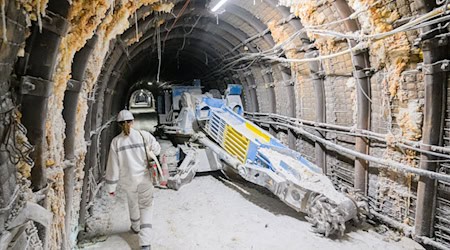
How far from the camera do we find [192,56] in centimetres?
1323

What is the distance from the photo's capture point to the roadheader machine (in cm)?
438

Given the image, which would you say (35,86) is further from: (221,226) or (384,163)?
(384,163)

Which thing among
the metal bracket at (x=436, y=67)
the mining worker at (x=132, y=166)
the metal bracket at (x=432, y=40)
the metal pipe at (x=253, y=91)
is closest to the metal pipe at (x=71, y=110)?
the mining worker at (x=132, y=166)

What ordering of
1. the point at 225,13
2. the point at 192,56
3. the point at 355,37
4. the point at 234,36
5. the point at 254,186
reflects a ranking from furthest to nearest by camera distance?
the point at 192,56, the point at 234,36, the point at 225,13, the point at 254,186, the point at 355,37

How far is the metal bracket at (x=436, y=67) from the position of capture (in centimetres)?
349

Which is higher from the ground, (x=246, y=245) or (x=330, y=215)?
(x=330, y=215)

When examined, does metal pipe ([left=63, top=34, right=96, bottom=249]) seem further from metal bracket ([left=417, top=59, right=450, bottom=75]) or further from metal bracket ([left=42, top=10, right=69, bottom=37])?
metal bracket ([left=417, top=59, right=450, bottom=75])

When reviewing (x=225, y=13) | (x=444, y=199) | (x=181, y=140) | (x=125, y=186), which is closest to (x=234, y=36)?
(x=225, y=13)

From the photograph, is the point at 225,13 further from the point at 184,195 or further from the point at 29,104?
the point at 29,104

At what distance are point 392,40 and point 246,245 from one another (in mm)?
3646

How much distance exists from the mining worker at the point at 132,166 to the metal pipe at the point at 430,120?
3811mm

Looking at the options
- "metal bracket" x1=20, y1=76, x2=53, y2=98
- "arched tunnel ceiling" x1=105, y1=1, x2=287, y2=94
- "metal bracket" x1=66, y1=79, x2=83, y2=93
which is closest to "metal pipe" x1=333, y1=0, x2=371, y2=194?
"arched tunnel ceiling" x1=105, y1=1, x2=287, y2=94

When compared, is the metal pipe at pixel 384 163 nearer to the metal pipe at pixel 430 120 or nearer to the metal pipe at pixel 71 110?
the metal pipe at pixel 430 120

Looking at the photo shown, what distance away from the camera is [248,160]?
5.76 metres
